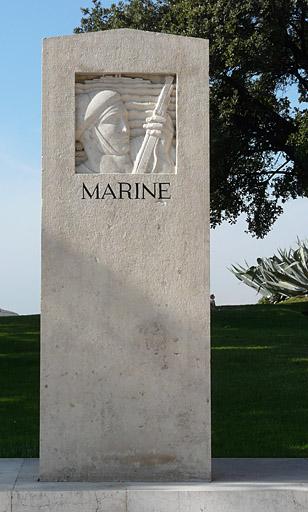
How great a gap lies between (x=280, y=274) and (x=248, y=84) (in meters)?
8.08

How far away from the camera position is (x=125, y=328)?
5906 millimetres

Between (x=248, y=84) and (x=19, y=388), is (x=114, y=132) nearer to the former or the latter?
(x=19, y=388)

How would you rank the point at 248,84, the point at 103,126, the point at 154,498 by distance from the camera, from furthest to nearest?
the point at 248,84 → the point at 103,126 → the point at 154,498

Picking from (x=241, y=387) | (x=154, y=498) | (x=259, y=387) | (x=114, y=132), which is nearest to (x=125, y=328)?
(x=154, y=498)

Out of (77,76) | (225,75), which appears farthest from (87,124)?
(225,75)

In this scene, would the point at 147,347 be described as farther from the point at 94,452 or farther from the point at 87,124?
the point at 87,124

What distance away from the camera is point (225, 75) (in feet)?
58.5

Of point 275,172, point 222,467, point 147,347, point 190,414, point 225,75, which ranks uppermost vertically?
point 225,75

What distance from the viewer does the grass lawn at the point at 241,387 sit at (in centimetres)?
847

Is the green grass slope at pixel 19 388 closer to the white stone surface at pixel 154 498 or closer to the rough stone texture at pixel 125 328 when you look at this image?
the rough stone texture at pixel 125 328

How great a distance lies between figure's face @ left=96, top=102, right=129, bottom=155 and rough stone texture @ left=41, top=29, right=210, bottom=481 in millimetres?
301

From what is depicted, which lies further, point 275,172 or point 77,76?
point 275,172

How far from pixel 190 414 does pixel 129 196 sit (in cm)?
163

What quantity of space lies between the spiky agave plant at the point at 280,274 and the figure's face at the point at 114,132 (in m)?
18.3
